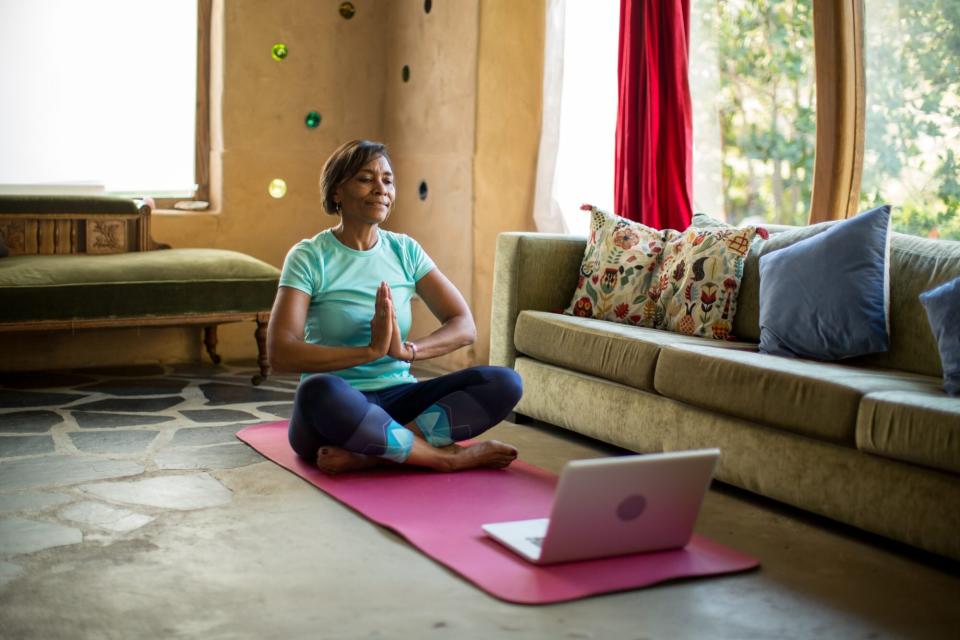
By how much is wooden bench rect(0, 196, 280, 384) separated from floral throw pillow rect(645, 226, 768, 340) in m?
1.84

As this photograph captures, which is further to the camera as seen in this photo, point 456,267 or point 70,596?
point 456,267

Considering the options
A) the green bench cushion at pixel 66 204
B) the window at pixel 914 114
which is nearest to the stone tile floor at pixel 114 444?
the green bench cushion at pixel 66 204

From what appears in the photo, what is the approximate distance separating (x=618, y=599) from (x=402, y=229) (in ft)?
12.4

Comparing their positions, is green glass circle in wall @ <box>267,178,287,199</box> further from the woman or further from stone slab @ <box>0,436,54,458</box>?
the woman

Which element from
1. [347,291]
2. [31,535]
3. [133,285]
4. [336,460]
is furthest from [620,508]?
[133,285]

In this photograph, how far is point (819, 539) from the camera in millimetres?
2773

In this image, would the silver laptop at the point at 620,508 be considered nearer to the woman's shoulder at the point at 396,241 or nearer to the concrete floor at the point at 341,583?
the concrete floor at the point at 341,583

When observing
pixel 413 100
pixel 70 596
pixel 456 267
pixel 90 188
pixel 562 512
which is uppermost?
pixel 413 100

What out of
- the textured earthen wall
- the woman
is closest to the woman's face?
the woman

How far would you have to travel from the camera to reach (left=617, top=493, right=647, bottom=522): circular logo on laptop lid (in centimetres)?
241

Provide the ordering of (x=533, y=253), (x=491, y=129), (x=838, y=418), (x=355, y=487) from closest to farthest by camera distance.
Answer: (x=838, y=418)
(x=355, y=487)
(x=533, y=253)
(x=491, y=129)

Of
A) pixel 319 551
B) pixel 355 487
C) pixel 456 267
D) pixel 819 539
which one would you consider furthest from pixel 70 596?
pixel 456 267

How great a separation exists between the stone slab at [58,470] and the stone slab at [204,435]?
11.9 inches

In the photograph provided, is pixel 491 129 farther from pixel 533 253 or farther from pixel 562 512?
pixel 562 512
